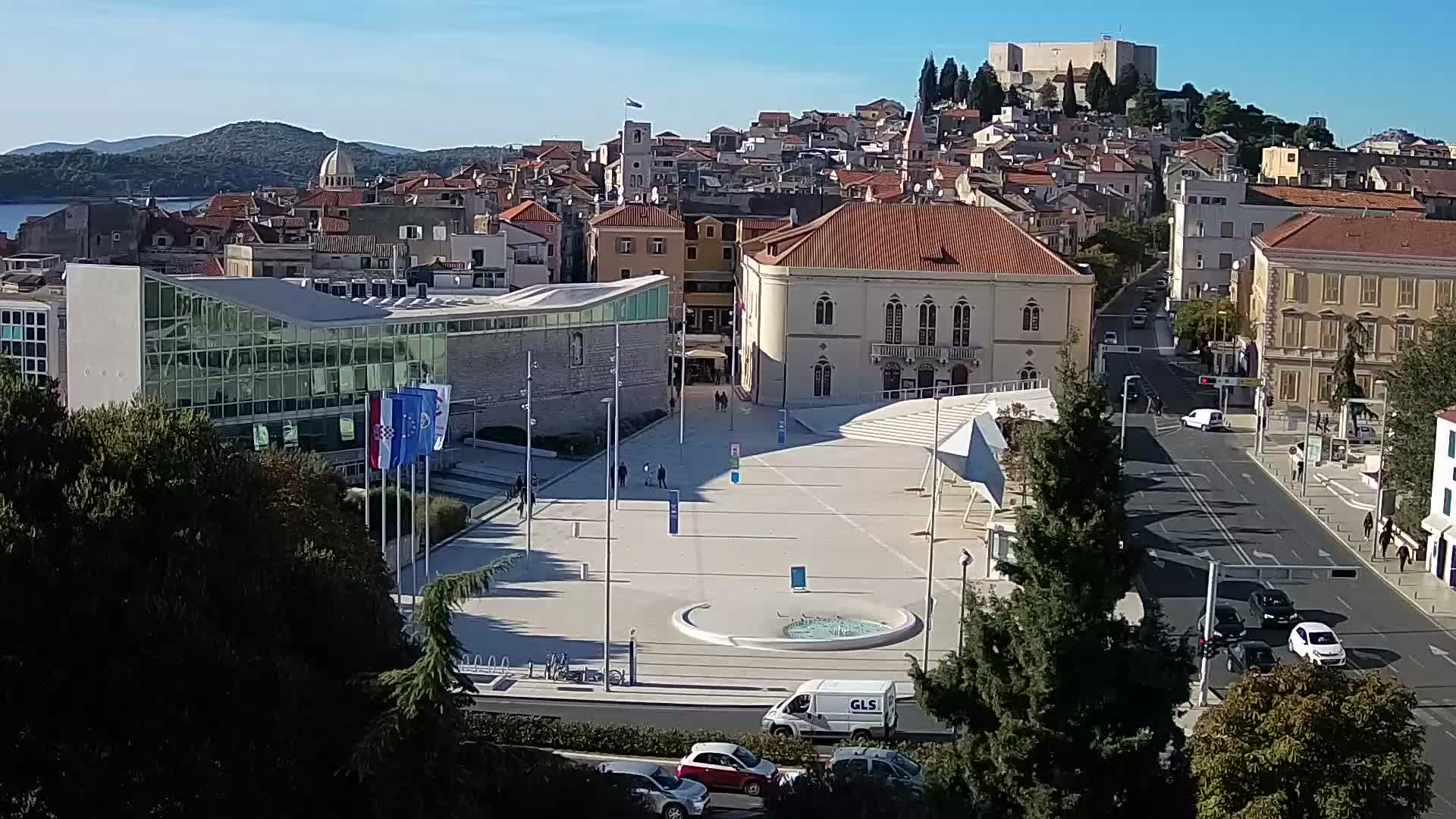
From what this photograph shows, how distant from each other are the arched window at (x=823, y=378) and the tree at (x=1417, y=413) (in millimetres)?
17292

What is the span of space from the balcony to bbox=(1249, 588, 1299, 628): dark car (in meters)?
21.7

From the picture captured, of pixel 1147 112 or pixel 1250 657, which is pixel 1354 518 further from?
pixel 1147 112

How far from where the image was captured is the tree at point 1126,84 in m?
143

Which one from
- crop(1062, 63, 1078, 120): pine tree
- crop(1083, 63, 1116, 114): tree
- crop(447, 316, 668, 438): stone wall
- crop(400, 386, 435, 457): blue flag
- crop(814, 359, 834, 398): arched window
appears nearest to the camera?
crop(400, 386, 435, 457): blue flag

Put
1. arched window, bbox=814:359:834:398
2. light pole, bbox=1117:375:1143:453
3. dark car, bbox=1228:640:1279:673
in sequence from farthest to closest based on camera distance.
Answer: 1. arched window, bbox=814:359:834:398
2. dark car, bbox=1228:640:1279:673
3. light pole, bbox=1117:375:1143:453

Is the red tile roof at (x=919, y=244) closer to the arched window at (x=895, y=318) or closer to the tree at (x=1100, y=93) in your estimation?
the arched window at (x=895, y=318)

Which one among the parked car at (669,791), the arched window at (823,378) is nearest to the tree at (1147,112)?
the arched window at (823,378)

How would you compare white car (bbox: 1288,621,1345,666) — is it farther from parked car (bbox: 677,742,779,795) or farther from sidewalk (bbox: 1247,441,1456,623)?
parked car (bbox: 677,742,779,795)

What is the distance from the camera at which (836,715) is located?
71.6 ft

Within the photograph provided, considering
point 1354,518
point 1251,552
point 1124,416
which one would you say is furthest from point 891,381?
point 1251,552

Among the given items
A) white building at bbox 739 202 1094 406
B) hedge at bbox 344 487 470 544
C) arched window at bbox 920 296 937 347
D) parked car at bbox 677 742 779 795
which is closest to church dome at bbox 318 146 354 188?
white building at bbox 739 202 1094 406

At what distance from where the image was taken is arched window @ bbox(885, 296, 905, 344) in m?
50.3

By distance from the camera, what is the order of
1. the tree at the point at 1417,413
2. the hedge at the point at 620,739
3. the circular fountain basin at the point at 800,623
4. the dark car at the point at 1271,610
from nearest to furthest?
the hedge at the point at 620,739, the circular fountain basin at the point at 800,623, the dark car at the point at 1271,610, the tree at the point at 1417,413

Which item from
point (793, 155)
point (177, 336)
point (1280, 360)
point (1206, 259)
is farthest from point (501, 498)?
point (793, 155)
